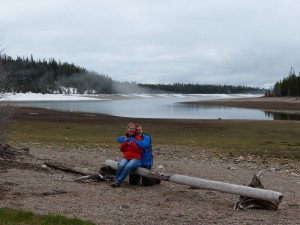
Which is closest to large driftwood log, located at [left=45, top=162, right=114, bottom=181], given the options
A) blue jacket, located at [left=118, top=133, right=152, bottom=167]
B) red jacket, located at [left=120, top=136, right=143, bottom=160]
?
red jacket, located at [left=120, top=136, right=143, bottom=160]

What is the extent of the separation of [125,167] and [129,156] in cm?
36

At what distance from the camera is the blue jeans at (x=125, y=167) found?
1147 cm

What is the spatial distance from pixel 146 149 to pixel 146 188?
1087mm

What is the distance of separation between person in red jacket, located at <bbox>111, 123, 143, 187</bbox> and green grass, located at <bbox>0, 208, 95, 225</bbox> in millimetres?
3465

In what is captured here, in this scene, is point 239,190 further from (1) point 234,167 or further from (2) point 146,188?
(1) point 234,167

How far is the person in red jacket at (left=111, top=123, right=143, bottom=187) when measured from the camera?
1145cm

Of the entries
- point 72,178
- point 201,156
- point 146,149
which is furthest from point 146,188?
point 201,156

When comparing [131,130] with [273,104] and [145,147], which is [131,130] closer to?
[145,147]

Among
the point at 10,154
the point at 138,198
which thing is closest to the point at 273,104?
the point at 10,154

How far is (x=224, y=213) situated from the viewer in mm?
9016

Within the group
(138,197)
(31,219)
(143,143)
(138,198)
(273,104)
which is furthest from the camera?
(273,104)

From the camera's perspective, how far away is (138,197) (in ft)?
34.0

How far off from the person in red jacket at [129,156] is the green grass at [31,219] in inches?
136

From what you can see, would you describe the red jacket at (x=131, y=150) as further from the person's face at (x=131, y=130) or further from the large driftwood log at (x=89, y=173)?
the large driftwood log at (x=89, y=173)
